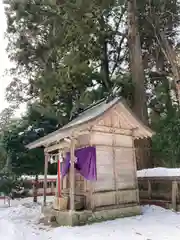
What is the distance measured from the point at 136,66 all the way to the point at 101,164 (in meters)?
7.15

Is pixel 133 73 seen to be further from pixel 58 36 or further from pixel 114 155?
pixel 114 155

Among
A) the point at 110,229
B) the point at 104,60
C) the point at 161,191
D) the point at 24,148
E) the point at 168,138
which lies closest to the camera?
the point at 110,229

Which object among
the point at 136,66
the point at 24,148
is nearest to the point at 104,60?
the point at 136,66

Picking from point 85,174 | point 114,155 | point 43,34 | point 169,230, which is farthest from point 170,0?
point 169,230

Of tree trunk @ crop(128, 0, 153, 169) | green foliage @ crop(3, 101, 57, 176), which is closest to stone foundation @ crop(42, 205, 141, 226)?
tree trunk @ crop(128, 0, 153, 169)

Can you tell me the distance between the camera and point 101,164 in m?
8.59

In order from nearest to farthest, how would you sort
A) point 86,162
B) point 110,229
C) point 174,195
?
point 110,229, point 86,162, point 174,195

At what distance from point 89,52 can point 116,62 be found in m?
2.76

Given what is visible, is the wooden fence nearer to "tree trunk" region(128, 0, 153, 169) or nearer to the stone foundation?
the stone foundation

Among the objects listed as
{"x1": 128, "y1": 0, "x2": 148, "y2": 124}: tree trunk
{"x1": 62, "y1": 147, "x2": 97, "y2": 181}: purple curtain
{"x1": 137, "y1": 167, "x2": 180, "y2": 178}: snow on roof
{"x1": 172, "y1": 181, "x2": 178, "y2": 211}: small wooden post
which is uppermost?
{"x1": 128, "y1": 0, "x2": 148, "y2": 124}: tree trunk

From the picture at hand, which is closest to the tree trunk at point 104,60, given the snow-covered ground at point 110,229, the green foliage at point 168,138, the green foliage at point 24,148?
the green foliage at point 168,138

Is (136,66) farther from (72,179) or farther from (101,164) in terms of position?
(72,179)

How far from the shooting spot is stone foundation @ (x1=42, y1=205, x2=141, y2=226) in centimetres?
784

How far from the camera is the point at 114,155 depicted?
355 inches
